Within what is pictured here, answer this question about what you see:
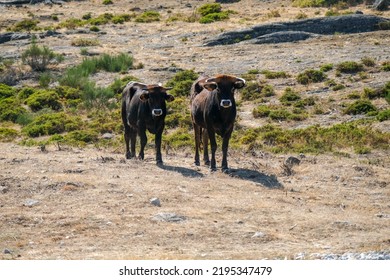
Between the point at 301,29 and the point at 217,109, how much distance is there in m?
25.7

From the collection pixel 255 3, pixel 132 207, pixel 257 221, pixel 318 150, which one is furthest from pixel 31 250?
pixel 255 3

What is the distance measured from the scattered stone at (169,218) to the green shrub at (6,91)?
22634 millimetres

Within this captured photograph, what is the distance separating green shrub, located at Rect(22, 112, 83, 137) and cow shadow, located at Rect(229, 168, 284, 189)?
1127 cm

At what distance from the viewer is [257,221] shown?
570 inches

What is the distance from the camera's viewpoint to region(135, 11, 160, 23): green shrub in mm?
54375

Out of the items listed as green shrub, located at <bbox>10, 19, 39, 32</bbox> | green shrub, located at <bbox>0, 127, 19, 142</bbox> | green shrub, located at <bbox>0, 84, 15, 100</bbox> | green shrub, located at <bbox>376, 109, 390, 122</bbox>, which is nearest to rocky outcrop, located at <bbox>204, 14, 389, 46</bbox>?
green shrub, located at <bbox>0, 84, 15, 100</bbox>

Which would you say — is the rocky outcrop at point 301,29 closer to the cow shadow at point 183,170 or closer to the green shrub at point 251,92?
the green shrub at point 251,92

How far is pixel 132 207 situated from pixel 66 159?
509 centimetres

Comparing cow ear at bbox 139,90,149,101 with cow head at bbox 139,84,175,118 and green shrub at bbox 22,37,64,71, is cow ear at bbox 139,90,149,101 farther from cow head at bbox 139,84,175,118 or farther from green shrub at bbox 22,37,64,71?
green shrub at bbox 22,37,64,71

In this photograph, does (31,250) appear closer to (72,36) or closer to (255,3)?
(72,36)

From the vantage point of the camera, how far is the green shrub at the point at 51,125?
95.2 ft

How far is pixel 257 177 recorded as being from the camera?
18.4 metres

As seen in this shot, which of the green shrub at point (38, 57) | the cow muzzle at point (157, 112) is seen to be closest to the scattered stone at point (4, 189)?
the cow muzzle at point (157, 112)

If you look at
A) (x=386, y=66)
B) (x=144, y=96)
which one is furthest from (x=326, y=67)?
(x=144, y=96)
